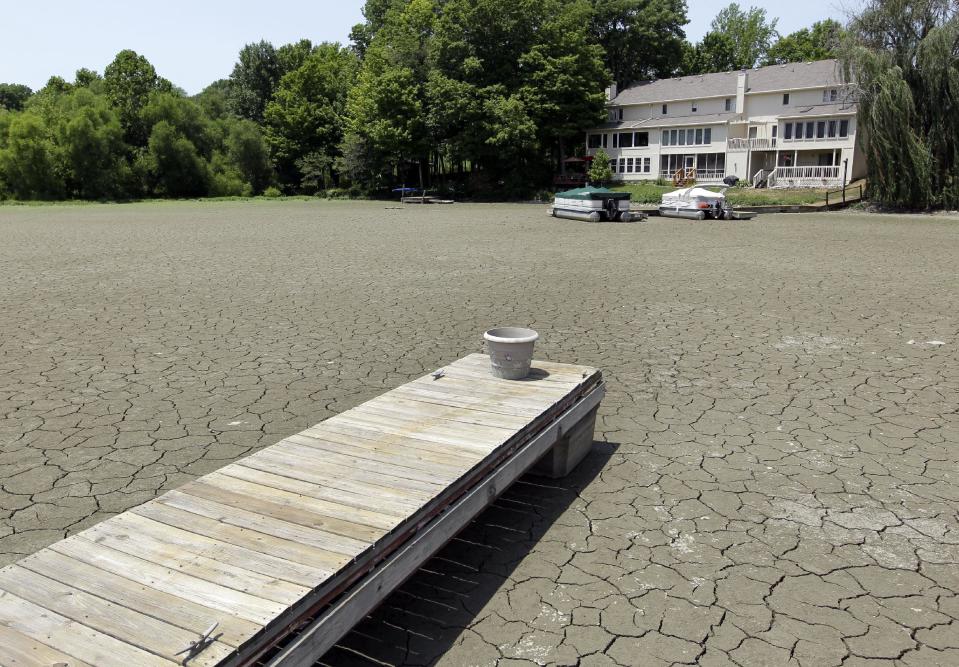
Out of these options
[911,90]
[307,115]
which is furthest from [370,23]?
[911,90]

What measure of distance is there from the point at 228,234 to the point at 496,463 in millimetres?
23349

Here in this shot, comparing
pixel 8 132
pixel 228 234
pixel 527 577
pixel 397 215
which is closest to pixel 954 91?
pixel 397 215

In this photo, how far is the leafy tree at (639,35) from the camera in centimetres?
6856

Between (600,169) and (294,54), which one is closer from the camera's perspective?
(600,169)

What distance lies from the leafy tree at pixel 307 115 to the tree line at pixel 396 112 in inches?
5.9

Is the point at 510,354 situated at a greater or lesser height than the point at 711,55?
lesser

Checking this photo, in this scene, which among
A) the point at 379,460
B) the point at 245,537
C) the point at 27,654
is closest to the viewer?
the point at 27,654

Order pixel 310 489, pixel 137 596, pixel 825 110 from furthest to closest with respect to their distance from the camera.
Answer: pixel 825 110
pixel 310 489
pixel 137 596

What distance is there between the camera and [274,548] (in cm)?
324

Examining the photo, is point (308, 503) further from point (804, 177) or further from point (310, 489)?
point (804, 177)

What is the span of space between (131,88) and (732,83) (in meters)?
55.0

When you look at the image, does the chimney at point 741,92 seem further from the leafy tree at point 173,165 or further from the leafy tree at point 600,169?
the leafy tree at point 173,165

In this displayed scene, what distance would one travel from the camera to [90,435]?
625 cm

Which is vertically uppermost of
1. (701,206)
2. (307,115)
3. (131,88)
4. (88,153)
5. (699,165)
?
(131,88)
